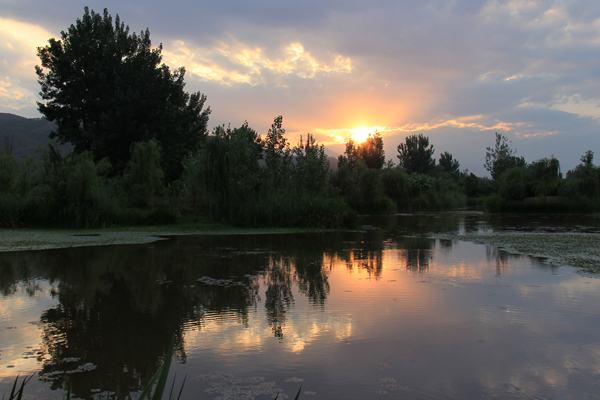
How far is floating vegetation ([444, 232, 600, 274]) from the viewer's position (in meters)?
10.8

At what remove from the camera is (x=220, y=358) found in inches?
184

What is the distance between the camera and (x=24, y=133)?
359 feet

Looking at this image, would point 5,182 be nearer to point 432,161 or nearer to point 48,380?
point 48,380

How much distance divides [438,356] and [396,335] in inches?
28.8

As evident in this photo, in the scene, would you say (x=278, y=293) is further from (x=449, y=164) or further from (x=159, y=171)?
(x=449, y=164)

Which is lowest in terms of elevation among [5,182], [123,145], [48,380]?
[48,380]

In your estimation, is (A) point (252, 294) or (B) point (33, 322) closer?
(B) point (33, 322)

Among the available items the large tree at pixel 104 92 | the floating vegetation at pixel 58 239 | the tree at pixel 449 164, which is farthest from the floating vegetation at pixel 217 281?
the tree at pixel 449 164

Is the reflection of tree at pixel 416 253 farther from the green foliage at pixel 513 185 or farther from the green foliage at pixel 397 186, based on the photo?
the green foliage at pixel 397 186

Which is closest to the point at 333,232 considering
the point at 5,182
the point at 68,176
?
the point at 68,176

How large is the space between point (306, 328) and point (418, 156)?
89.1 metres

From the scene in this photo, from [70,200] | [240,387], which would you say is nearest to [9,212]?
[70,200]

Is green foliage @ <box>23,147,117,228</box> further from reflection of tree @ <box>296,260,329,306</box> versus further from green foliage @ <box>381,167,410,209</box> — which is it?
green foliage @ <box>381,167,410,209</box>

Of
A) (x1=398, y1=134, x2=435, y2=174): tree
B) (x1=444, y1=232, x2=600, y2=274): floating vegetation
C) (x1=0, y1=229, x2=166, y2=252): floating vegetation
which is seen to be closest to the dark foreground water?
(x1=444, y1=232, x2=600, y2=274): floating vegetation
